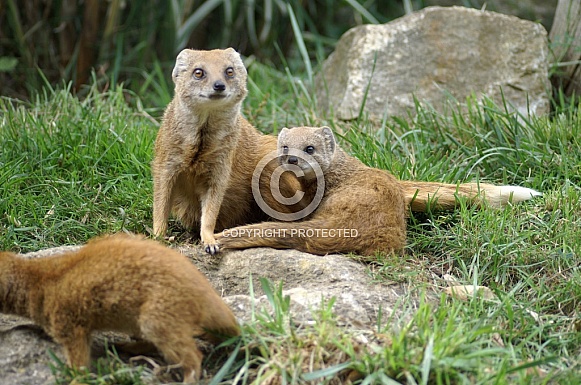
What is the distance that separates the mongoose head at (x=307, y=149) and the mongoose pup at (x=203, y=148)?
0.39 ft

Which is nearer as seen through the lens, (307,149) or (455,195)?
(455,195)

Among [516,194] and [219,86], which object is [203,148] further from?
[516,194]

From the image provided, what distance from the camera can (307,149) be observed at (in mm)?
4410

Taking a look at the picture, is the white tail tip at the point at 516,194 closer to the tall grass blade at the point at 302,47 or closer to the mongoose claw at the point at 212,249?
the mongoose claw at the point at 212,249

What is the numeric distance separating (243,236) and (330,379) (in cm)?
130

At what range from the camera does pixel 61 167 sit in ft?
15.8

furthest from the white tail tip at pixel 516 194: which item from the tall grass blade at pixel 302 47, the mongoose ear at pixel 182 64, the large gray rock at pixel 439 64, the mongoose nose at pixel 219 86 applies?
the tall grass blade at pixel 302 47

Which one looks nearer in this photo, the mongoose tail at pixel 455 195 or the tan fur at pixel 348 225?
the tan fur at pixel 348 225

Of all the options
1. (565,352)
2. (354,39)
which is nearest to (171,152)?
(565,352)

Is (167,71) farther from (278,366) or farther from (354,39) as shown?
(278,366)

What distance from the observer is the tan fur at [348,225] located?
3971mm

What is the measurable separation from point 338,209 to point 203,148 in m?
0.79

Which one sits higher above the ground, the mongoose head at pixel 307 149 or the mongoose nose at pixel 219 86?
the mongoose nose at pixel 219 86

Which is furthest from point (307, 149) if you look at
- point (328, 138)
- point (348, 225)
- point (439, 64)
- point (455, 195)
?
point (439, 64)
